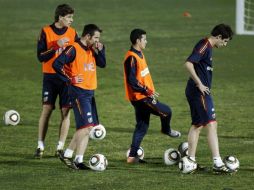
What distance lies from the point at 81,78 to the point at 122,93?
8646mm

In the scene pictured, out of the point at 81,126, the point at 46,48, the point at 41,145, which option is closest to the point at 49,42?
the point at 46,48

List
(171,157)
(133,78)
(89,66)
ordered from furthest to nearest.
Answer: (133,78) < (171,157) < (89,66)

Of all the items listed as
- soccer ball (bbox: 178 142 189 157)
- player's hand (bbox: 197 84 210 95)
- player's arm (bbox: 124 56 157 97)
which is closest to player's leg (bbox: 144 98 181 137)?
player's arm (bbox: 124 56 157 97)

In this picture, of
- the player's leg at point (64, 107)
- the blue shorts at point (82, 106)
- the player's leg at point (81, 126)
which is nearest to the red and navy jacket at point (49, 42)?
the player's leg at point (64, 107)

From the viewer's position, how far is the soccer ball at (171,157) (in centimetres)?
1559

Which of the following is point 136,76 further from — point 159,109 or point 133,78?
point 159,109

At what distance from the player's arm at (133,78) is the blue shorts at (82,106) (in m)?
0.79

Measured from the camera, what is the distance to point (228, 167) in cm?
1473

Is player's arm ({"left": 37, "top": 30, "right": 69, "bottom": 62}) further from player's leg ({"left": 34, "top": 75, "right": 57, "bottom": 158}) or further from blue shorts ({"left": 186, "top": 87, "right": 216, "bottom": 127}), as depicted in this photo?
blue shorts ({"left": 186, "top": 87, "right": 216, "bottom": 127})

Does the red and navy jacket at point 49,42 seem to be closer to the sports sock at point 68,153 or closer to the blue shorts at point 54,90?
the blue shorts at point 54,90

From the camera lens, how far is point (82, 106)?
15.1 m

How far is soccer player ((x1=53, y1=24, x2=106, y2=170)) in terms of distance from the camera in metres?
15.1

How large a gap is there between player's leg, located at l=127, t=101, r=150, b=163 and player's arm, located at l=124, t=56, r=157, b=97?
0.70 feet

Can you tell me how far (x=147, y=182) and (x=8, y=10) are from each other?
22372 millimetres
